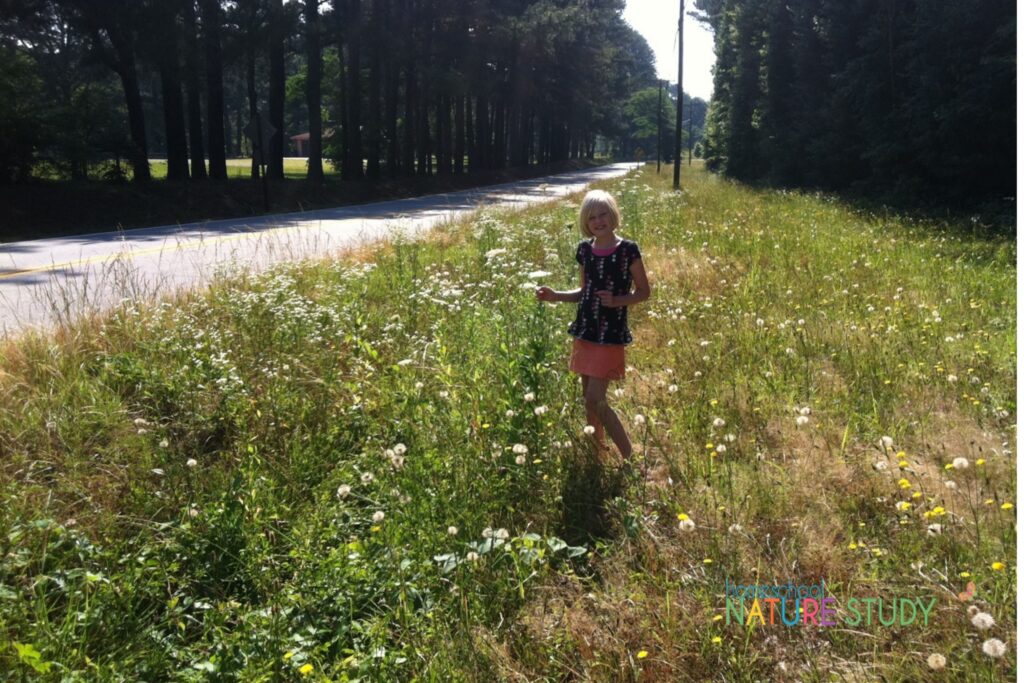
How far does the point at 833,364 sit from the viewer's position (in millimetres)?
5684

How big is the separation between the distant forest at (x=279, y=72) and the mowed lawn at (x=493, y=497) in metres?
20.3

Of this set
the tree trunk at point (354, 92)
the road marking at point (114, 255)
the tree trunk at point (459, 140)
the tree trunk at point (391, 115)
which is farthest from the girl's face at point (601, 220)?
the tree trunk at point (459, 140)

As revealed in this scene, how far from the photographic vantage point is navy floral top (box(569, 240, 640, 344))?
4.24 m

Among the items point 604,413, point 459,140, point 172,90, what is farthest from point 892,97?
point 459,140

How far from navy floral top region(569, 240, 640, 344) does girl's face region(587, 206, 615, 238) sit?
122 mm

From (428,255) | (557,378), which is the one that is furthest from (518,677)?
(428,255)

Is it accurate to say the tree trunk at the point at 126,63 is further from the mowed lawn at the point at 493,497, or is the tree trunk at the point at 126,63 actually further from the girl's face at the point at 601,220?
the girl's face at the point at 601,220

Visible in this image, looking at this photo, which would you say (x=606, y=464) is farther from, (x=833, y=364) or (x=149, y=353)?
(x=149, y=353)

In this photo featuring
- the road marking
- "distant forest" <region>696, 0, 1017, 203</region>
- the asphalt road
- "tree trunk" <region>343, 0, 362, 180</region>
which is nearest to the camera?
the asphalt road

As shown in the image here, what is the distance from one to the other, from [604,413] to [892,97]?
22394 millimetres

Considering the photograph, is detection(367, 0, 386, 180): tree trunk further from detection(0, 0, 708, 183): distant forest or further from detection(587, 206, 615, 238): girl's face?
detection(587, 206, 615, 238): girl's face

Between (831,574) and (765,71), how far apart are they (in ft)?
118

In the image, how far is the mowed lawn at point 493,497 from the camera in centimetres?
274

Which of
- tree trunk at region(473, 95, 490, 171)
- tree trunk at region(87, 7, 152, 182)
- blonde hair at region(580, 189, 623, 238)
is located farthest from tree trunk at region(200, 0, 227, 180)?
blonde hair at region(580, 189, 623, 238)
